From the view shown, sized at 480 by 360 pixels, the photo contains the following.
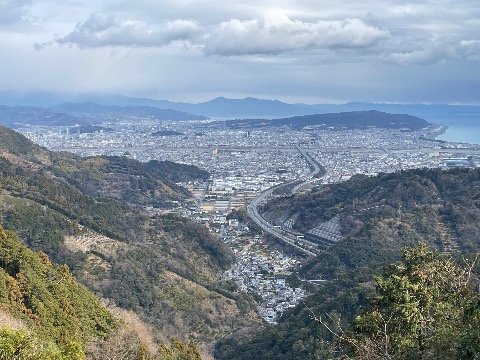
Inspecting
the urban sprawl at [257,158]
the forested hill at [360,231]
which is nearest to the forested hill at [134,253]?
the urban sprawl at [257,158]

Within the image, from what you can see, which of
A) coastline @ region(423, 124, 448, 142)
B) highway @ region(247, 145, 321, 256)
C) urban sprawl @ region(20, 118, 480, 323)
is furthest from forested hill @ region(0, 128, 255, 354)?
coastline @ region(423, 124, 448, 142)

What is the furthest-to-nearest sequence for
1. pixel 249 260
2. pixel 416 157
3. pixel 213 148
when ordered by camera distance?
pixel 213 148, pixel 416 157, pixel 249 260

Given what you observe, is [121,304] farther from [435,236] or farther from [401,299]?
[435,236]

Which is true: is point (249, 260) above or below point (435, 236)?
below

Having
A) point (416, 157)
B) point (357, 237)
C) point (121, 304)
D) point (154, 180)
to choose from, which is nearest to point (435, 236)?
point (357, 237)

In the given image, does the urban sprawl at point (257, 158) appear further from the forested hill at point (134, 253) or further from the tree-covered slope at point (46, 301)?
the tree-covered slope at point (46, 301)

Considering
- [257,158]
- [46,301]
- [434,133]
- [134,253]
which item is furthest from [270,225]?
[434,133]
